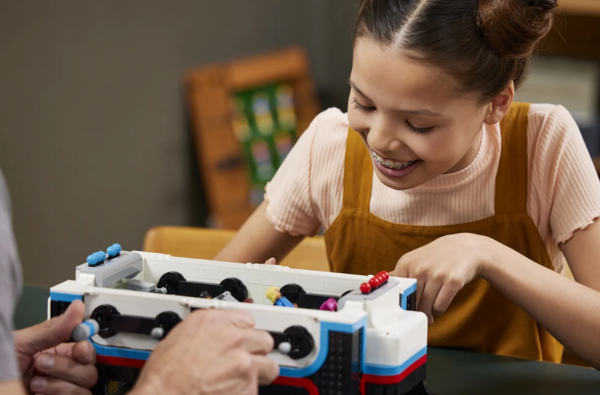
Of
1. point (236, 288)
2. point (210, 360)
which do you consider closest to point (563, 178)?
point (236, 288)

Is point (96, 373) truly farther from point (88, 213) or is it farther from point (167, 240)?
point (88, 213)

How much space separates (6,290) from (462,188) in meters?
0.81

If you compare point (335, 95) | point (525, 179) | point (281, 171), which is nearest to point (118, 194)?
point (335, 95)

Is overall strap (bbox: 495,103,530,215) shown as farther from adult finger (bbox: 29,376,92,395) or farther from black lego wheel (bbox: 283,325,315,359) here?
adult finger (bbox: 29,376,92,395)

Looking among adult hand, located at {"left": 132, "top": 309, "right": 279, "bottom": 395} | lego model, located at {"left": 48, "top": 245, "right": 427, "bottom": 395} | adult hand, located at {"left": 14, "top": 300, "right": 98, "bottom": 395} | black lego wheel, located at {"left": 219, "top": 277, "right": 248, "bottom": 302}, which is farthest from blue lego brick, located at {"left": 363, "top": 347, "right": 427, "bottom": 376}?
adult hand, located at {"left": 14, "top": 300, "right": 98, "bottom": 395}

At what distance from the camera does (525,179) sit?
4.12 ft

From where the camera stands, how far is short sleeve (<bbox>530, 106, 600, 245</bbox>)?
1181mm

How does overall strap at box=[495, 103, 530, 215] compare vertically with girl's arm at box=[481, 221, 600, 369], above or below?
above

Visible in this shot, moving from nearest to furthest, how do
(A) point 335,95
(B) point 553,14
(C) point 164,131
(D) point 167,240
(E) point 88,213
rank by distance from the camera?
(B) point 553,14
(D) point 167,240
(E) point 88,213
(C) point 164,131
(A) point 335,95

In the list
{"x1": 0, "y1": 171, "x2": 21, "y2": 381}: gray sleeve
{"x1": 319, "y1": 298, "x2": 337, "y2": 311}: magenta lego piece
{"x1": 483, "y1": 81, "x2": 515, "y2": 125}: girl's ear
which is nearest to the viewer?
{"x1": 0, "y1": 171, "x2": 21, "y2": 381}: gray sleeve

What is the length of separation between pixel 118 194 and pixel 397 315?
7.39 feet

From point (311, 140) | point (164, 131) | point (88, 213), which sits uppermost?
point (311, 140)

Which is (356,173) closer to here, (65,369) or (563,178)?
(563,178)

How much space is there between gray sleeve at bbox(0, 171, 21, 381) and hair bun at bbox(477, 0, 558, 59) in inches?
26.6
